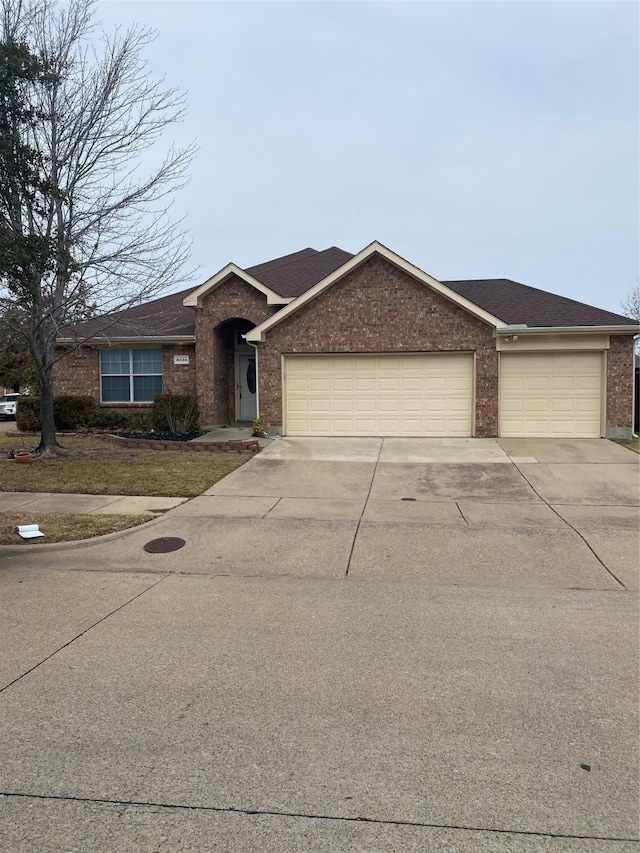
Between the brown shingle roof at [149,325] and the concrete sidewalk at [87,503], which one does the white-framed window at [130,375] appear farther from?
the concrete sidewalk at [87,503]

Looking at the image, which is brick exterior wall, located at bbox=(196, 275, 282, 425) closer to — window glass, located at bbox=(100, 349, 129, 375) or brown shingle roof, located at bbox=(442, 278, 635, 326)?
window glass, located at bbox=(100, 349, 129, 375)

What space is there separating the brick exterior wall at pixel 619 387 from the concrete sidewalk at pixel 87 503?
11662 millimetres

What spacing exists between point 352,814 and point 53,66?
13.7 metres

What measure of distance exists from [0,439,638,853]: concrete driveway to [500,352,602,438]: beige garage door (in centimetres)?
Answer: 822

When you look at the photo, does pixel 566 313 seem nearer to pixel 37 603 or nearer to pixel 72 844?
pixel 37 603

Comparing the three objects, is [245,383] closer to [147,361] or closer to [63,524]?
[147,361]

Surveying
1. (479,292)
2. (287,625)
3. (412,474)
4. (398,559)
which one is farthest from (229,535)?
(479,292)

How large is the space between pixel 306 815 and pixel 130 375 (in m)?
17.5

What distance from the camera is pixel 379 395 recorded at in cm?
1656

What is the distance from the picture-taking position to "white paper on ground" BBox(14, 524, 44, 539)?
7.48 metres

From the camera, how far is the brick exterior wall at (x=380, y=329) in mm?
16031

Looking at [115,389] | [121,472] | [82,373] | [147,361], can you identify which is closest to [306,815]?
[121,472]

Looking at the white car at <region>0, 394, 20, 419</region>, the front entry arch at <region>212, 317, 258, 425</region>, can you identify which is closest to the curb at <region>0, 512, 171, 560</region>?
the front entry arch at <region>212, 317, 258, 425</region>

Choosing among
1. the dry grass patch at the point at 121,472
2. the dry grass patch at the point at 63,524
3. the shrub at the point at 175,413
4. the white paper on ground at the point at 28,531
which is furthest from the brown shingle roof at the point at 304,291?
the white paper on ground at the point at 28,531
